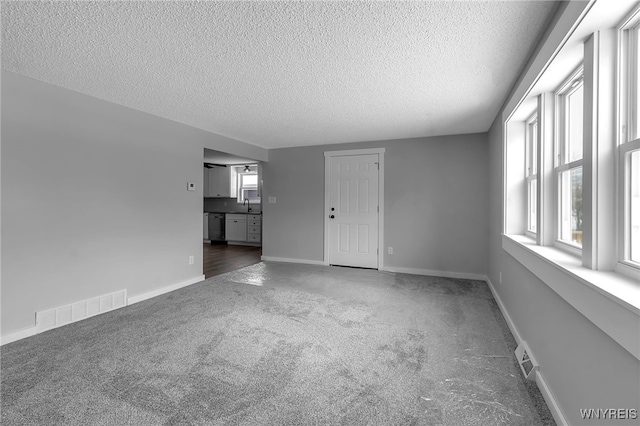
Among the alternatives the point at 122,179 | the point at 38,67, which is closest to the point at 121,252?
the point at 122,179

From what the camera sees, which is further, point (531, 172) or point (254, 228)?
point (254, 228)

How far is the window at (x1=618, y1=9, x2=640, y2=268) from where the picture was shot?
1204 mm

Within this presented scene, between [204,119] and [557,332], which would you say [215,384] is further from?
[204,119]

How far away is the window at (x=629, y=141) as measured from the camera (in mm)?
1204

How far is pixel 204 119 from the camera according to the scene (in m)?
3.64

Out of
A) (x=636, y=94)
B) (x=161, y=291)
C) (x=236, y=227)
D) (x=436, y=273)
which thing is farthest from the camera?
(x=236, y=227)

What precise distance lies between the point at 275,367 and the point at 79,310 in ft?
7.16

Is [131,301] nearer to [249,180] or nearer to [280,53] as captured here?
Answer: [280,53]

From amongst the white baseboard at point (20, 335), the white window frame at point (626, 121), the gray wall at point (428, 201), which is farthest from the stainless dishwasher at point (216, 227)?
the white window frame at point (626, 121)

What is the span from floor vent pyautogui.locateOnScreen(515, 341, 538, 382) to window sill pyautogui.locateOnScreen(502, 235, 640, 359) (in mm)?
602

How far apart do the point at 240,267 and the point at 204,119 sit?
2616 millimetres

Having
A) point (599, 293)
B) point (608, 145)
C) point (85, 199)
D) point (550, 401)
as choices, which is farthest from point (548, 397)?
point (85, 199)

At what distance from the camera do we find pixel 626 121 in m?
1.25

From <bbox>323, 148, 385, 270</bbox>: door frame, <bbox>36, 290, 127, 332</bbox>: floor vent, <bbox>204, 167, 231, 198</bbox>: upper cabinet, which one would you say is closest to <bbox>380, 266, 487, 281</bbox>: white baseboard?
<bbox>323, 148, 385, 270</bbox>: door frame
